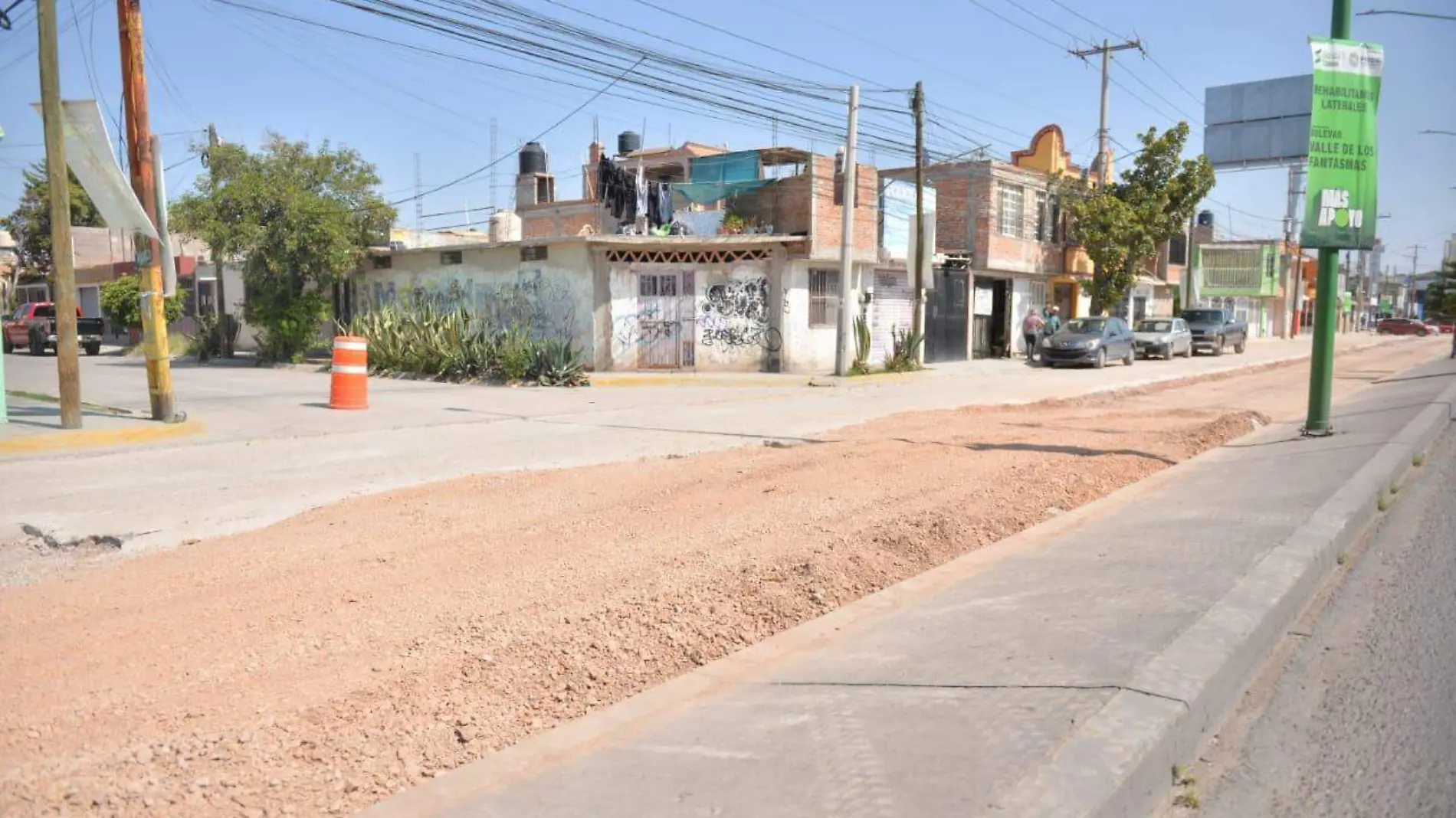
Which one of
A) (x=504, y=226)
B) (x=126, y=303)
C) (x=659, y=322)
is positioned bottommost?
(x=659, y=322)

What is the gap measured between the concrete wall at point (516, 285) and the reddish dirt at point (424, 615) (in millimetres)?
16356

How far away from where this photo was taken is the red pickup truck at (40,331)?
33.9 m

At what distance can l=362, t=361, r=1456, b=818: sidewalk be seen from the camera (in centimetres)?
296

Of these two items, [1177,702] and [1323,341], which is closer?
[1177,702]

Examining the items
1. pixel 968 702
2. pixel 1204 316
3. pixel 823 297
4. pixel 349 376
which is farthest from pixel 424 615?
pixel 1204 316

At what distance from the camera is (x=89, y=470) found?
32.0 feet

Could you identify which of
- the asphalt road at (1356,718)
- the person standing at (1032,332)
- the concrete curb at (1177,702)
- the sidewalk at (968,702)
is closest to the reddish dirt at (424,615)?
the sidewalk at (968,702)

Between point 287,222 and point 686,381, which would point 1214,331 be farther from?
point 287,222

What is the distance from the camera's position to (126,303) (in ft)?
115

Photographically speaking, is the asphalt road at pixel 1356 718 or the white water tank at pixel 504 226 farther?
the white water tank at pixel 504 226

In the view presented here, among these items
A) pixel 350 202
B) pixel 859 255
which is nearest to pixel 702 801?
pixel 859 255

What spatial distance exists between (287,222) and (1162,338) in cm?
2784

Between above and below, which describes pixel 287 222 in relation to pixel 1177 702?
above

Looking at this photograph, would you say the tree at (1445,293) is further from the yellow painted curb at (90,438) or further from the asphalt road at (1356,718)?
the yellow painted curb at (90,438)
